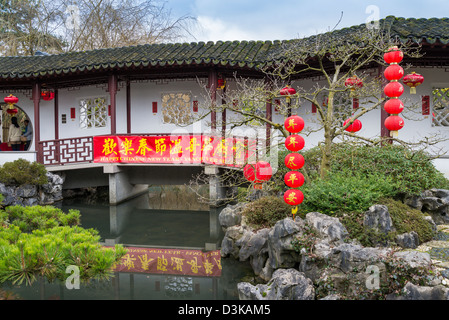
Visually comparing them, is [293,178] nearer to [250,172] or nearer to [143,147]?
[250,172]

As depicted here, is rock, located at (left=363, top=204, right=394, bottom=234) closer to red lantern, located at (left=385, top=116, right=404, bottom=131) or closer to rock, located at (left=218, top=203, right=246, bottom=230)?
red lantern, located at (left=385, top=116, right=404, bottom=131)

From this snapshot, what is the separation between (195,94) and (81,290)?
24.6ft

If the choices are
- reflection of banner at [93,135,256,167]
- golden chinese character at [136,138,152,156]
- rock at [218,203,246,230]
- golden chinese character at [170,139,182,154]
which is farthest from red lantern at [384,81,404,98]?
golden chinese character at [136,138,152,156]

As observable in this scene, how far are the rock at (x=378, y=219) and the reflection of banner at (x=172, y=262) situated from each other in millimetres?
2396

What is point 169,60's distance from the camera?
984cm

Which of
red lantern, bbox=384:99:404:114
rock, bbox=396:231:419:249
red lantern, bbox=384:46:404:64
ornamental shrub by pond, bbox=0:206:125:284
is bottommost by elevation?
rock, bbox=396:231:419:249

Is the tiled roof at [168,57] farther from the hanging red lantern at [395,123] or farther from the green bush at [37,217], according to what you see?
the green bush at [37,217]

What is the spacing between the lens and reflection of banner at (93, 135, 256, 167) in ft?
30.5

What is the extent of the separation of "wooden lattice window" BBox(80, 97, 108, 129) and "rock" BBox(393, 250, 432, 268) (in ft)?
32.8

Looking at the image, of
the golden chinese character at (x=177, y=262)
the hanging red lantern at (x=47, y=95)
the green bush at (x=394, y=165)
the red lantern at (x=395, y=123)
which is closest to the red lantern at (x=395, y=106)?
the red lantern at (x=395, y=123)

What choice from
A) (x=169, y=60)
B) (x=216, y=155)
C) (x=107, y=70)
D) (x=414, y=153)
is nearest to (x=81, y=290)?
(x=216, y=155)

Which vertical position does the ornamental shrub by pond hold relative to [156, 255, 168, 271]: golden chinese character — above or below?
above

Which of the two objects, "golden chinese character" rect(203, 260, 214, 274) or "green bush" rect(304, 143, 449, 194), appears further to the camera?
"green bush" rect(304, 143, 449, 194)
